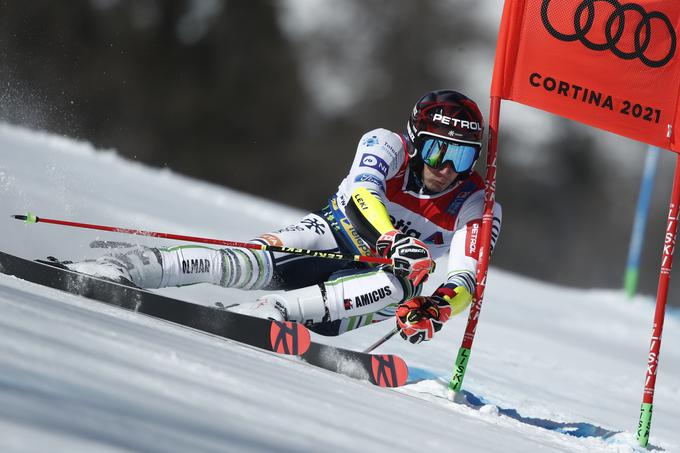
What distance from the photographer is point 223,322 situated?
403 cm

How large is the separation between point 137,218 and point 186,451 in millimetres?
7886

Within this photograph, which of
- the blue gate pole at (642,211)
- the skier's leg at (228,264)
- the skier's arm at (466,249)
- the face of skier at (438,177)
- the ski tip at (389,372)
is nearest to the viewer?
the ski tip at (389,372)

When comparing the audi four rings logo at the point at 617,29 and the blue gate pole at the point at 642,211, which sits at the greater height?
the blue gate pole at the point at 642,211

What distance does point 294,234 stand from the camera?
490 cm

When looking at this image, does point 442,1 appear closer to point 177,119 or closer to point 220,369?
point 177,119

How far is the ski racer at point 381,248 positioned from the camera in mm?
4340

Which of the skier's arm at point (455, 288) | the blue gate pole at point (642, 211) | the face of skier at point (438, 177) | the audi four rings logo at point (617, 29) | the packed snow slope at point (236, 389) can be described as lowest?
the packed snow slope at point (236, 389)

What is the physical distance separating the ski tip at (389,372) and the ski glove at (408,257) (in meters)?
0.41

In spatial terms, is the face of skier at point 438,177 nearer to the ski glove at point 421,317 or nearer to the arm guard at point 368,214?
the arm guard at point 368,214

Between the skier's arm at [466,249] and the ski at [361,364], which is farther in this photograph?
the skier's arm at [466,249]

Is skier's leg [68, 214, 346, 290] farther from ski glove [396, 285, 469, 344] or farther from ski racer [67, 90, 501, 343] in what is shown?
ski glove [396, 285, 469, 344]

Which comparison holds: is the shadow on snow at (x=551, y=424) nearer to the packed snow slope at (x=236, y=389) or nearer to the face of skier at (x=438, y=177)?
the packed snow slope at (x=236, y=389)

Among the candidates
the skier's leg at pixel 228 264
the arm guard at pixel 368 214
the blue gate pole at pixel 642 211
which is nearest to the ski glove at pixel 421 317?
the arm guard at pixel 368 214

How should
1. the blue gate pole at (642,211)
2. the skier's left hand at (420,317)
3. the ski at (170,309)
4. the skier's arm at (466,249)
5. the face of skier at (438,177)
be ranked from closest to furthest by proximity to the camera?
the ski at (170,309) < the skier's left hand at (420,317) < the skier's arm at (466,249) < the face of skier at (438,177) < the blue gate pole at (642,211)
